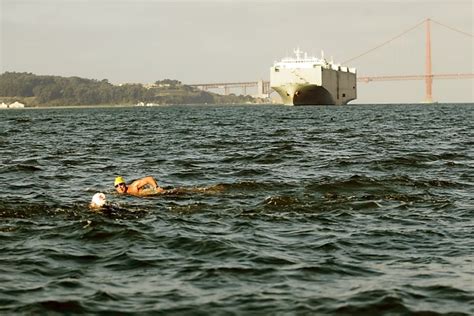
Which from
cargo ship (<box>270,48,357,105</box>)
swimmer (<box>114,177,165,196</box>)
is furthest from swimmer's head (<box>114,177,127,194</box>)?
cargo ship (<box>270,48,357,105</box>)

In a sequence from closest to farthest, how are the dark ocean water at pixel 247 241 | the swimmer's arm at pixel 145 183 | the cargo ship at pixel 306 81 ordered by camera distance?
the dark ocean water at pixel 247 241 → the swimmer's arm at pixel 145 183 → the cargo ship at pixel 306 81

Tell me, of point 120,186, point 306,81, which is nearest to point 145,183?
point 120,186

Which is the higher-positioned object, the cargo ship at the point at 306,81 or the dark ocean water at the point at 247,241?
the cargo ship at the point at 306,81

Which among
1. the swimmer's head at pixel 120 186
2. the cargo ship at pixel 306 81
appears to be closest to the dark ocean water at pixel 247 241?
the swimmer's head at pixel 120 186

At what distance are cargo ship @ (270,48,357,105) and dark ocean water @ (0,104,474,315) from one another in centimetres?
8014

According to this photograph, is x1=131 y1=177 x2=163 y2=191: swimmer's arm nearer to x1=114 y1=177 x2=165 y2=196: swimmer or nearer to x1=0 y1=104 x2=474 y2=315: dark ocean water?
x1=114 y1=177 x2=165 y2=196: swimmer

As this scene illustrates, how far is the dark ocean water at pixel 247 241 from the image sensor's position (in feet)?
25.2

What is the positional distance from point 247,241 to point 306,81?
91.5m

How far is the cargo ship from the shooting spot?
101 m

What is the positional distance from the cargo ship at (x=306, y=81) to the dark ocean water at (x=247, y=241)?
80.1 m

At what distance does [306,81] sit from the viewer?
330ft

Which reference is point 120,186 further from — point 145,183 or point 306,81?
point 306,81

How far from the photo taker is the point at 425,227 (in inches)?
449

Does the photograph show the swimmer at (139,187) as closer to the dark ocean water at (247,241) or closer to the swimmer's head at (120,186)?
the swimmer's head at (120,186)
